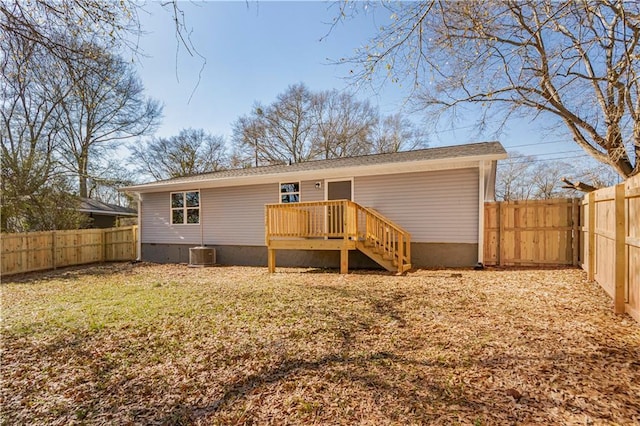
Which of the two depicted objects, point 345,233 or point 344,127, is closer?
point 345,233

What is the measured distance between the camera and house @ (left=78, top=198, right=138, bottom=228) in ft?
52.6

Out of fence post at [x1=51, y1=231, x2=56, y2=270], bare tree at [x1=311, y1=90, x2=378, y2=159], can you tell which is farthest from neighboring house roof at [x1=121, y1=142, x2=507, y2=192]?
bare tree at [x1=311, y1=90, x2=378, y2=159]

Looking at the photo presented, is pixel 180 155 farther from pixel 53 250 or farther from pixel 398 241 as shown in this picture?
pixel 398 241

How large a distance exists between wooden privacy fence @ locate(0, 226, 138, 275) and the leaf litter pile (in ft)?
17.5

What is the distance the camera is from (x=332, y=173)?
9.12m

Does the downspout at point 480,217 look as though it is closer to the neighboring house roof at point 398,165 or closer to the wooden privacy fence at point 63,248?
the neighboring house roof at point 398,165

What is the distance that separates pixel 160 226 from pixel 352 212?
8092mm

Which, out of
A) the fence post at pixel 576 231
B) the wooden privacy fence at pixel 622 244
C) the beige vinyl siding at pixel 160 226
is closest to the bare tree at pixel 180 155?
the beige vinyl siding at pixel 160 226

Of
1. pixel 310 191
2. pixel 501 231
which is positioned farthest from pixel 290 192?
pixel 501 231

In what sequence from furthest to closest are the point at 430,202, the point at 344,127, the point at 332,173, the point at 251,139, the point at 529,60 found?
the point at 251,139
the point at 344,127
the point at 332,173
the point at 430,202
the point at 529,60

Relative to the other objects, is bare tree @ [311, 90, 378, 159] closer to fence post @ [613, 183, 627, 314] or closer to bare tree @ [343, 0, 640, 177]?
bare tree @ [343, 0, 640, 177]

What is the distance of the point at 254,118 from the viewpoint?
21.2 metres

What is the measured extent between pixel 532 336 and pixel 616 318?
1273mm

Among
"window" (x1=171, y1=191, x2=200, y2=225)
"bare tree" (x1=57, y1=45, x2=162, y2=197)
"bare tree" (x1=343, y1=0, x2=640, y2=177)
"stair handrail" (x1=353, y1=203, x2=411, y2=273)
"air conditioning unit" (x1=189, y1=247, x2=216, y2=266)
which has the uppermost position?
"bare tree" (x1=57, y1=45, x2=162, y2=197)
